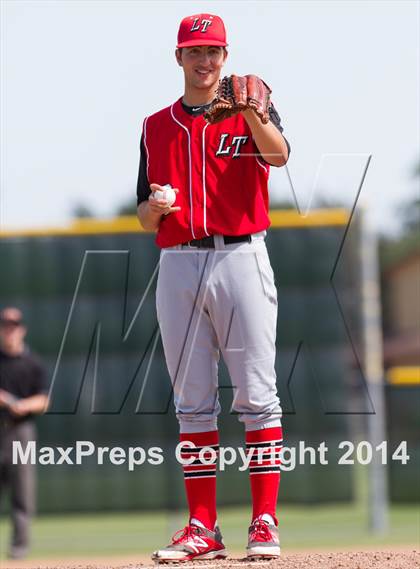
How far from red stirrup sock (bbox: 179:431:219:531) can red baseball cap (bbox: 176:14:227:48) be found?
56.1 inches

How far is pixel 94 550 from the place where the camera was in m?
8.32

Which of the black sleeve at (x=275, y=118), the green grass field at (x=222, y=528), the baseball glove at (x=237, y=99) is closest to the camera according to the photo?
the baseball glove at (x=237, y=99)

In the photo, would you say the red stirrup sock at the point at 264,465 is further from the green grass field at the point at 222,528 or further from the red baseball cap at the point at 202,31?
the green grass field at the point at 222,528

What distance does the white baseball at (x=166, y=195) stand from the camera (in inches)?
158

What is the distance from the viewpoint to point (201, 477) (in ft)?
13.8

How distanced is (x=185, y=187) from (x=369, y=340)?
4949mm

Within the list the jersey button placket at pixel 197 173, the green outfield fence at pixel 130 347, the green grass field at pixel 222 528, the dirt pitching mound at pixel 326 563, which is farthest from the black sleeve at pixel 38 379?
the jersey button placket at pixel 197 173

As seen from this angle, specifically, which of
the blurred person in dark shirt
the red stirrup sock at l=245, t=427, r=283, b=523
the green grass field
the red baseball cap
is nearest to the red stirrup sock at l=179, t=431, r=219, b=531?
the red stirrup sock at l=245, t=427, r=283, b=523

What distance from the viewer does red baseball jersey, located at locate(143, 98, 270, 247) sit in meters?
4.06

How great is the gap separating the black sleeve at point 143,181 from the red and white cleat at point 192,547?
125 cm

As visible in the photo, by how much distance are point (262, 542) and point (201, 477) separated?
1.09ft

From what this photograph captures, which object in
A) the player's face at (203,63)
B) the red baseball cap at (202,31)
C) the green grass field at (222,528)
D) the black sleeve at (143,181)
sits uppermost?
the red baseball cap at (202,31)

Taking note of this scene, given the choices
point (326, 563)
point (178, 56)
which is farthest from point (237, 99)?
point (326, 563)

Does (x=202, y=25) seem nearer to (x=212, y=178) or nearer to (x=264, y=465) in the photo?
(x=212, y=178)
